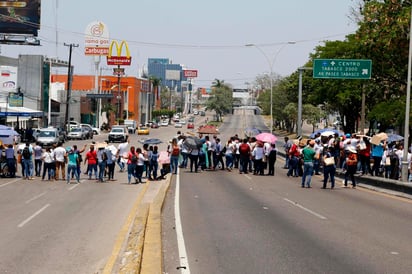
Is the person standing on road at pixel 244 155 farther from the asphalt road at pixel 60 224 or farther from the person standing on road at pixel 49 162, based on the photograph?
the person standing on road at pixel 49 162

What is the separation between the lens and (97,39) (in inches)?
4008

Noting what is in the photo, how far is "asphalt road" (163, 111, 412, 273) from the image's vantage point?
9.44 metres

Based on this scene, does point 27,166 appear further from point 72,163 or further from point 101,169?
point 101,169

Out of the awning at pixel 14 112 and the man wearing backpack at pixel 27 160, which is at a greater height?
the awning at pixel 14 112

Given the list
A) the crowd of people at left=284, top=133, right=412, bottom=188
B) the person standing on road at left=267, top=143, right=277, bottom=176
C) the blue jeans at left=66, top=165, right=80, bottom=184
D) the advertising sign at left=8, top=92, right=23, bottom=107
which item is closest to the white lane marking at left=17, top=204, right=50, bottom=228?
the blue jeans at left=66, top=165, right=80, bottom=184

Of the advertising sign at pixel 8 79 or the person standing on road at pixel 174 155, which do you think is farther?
the advertising sign at pixel 8 79

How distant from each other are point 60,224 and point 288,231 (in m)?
5.34

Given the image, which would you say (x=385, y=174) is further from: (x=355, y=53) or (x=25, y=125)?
(x=25, y=125)

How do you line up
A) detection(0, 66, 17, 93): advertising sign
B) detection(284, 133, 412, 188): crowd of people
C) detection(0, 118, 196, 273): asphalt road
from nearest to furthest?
detection(0, 118, 196, 273): asphalt road, detection(284, 133, 412, 188): crowd of people, detection(0, 66, 17, 93): advertising sign

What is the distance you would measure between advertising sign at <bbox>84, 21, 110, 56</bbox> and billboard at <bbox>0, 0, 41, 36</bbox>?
28.4 meters

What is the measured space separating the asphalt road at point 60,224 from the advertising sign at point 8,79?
4541 cm

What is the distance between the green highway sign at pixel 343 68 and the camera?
35875mm

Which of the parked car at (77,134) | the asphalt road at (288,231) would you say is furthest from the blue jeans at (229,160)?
the parked car at (77,134)

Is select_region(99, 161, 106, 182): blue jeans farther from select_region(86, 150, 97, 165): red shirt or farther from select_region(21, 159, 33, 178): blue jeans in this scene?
select_region(21, 159, 33, 178): blue jeans
